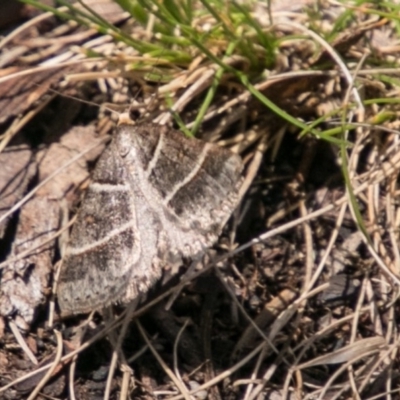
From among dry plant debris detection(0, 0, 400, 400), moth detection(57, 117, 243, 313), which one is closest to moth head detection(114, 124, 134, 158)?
moth detection(57, 117, 243, 313)

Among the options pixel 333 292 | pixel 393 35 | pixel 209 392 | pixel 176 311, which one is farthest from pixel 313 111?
pixel 209 392

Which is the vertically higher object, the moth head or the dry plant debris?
the moth head

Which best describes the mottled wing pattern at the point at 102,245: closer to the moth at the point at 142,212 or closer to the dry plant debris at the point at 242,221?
the moth at the point at 142,212

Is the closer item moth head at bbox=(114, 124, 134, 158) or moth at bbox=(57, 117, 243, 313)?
moth at bbox=(57, 117, 243, 313)

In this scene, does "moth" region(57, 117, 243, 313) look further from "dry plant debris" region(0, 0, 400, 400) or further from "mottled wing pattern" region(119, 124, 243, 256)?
"dry plant debris" region(0, 0, 400, 400)

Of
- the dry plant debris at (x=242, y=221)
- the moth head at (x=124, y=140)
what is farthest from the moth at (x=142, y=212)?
the dry plant debris at (x=242, y=221)

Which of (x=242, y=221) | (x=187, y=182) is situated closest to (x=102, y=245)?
(x=187, y=182)

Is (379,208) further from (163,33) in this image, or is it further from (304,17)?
(163,33)
